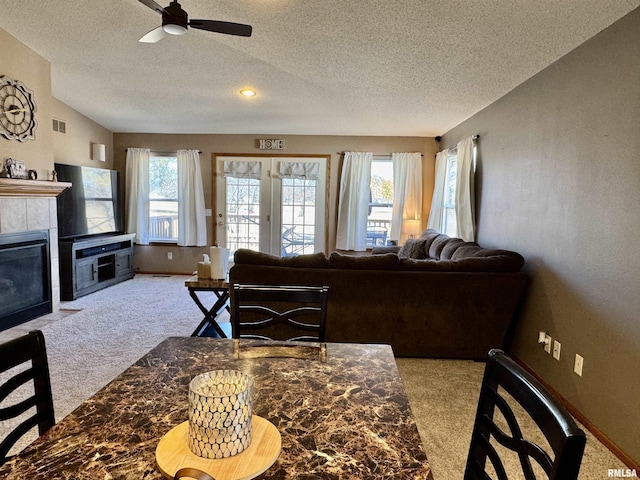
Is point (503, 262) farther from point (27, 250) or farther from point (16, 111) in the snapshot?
point (16, 111)

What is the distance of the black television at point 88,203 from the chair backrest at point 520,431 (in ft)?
18.4

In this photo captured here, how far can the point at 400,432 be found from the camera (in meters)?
0.96

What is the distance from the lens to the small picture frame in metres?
3.84

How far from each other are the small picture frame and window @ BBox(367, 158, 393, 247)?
14.9 feet

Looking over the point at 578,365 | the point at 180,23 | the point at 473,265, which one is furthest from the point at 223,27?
the point at 578,365

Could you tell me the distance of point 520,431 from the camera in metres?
0.90

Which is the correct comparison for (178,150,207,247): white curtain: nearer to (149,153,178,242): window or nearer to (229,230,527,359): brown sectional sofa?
(149,153,178,242): window

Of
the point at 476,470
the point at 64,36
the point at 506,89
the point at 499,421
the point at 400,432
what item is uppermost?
the point at 64,36

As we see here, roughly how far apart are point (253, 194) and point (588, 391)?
5367 millimetres

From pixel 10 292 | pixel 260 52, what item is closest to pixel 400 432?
pixel 260 52

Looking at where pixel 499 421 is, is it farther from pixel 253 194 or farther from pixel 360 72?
pixel 253 194

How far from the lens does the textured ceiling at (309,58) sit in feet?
8.76

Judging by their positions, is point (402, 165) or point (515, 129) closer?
point (515, 129)

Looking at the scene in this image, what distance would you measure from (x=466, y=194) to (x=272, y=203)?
3291mm
